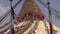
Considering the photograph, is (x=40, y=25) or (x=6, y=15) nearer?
(x=6, y=15)

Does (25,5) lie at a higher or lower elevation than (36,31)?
higher

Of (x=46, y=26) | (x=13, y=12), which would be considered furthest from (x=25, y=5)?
(x=13, y=12)

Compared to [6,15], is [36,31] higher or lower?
lower

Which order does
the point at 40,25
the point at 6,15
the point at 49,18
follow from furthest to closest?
the point at 40,25
the point at 49,18
the point at 6,15

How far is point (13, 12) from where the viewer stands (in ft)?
127

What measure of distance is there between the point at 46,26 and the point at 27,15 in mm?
3882

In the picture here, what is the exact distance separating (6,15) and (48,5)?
8311 millimetres

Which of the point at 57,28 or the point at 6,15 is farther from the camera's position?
the point at 57,28

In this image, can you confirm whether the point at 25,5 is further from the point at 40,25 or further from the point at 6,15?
the point at 6,15

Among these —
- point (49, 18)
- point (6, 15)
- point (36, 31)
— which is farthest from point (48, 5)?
point (6, 15)

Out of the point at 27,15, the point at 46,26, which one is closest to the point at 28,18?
the point at 27,15

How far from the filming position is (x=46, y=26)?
46156mm

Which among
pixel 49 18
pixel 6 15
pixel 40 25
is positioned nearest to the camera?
pixel 6 15

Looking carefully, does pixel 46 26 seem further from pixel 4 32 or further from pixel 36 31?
pixel 4 32
